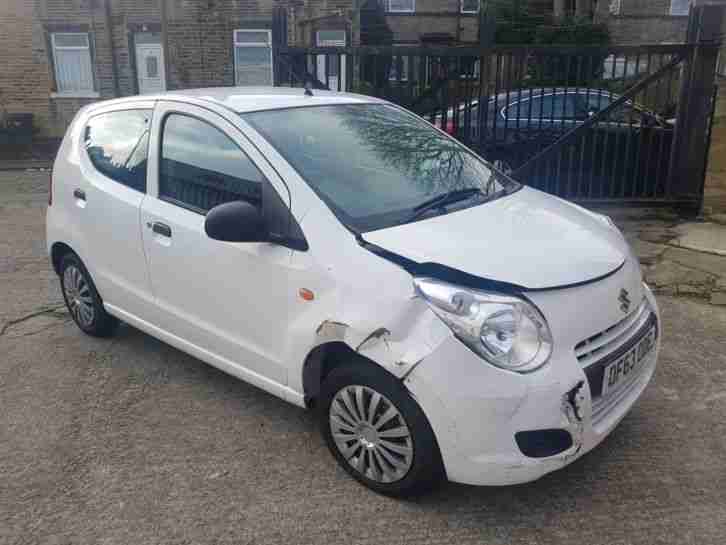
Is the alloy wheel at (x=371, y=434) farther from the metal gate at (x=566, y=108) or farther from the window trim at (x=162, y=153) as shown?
the metal gate at (x=566, y=108)

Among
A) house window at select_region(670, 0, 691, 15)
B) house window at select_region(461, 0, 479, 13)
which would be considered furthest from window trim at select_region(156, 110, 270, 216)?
house window at select_region(670, 0, 691, 15)

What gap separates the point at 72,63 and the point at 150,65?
202 centimetres

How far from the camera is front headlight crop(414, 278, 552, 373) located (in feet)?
8.30

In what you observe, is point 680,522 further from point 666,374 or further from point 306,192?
point 306,192

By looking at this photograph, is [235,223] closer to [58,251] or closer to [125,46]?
[58,251]

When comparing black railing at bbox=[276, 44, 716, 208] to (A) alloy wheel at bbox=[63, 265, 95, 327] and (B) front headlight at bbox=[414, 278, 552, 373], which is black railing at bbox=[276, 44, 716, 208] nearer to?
(A) alloy wheel at bbox=[63, 265, 95, 327]

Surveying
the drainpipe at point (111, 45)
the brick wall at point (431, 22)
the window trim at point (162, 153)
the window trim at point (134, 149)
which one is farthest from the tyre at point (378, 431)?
the brick wall at point (431, 22)

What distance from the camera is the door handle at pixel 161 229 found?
3.61 m

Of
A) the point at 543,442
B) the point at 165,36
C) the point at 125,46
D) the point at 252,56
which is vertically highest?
the point at 165,36

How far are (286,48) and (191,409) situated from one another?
5376 mm

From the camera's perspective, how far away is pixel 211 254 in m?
3.37

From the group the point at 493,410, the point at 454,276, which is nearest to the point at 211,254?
the point at 454,276

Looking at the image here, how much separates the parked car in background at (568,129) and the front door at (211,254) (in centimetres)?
463

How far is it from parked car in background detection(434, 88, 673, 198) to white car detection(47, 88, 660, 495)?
3660 mm
